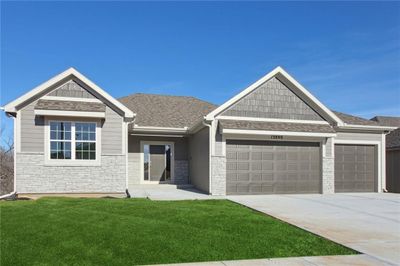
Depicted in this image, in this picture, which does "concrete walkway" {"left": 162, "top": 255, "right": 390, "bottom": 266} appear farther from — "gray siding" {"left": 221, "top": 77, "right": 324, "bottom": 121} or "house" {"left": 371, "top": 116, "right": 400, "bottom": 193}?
"house" {"left": 371, "top": 116, "right": 400, "bottom": 193}

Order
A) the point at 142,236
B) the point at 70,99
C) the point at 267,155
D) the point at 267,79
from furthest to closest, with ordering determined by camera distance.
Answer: the point at 267,155
the point at 267,79
the point at 70,99
the point at 142,236

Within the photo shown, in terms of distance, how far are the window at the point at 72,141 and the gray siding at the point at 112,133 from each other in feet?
1.50

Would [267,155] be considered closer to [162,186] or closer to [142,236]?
[162,186]

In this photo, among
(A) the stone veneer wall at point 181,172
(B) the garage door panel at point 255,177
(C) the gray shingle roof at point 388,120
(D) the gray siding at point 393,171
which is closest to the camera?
(B) the garage door panel at point 255,177

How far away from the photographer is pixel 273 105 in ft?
57.0

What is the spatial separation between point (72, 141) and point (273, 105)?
9346 mm

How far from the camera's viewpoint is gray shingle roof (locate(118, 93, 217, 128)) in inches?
793

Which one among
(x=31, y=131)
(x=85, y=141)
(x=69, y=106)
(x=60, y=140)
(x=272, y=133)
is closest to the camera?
(x=31, y=131)

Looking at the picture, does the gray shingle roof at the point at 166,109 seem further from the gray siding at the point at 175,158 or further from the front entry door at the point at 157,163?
the front entry door at the point at 157,163

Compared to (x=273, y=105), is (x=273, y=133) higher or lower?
lower

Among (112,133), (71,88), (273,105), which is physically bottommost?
(112,133)

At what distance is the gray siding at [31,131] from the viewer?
1473 cm

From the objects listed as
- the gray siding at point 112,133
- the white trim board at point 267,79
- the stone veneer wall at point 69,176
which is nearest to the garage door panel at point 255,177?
the white trim board at point 267,79

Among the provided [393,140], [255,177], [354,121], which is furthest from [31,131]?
[393,140]
